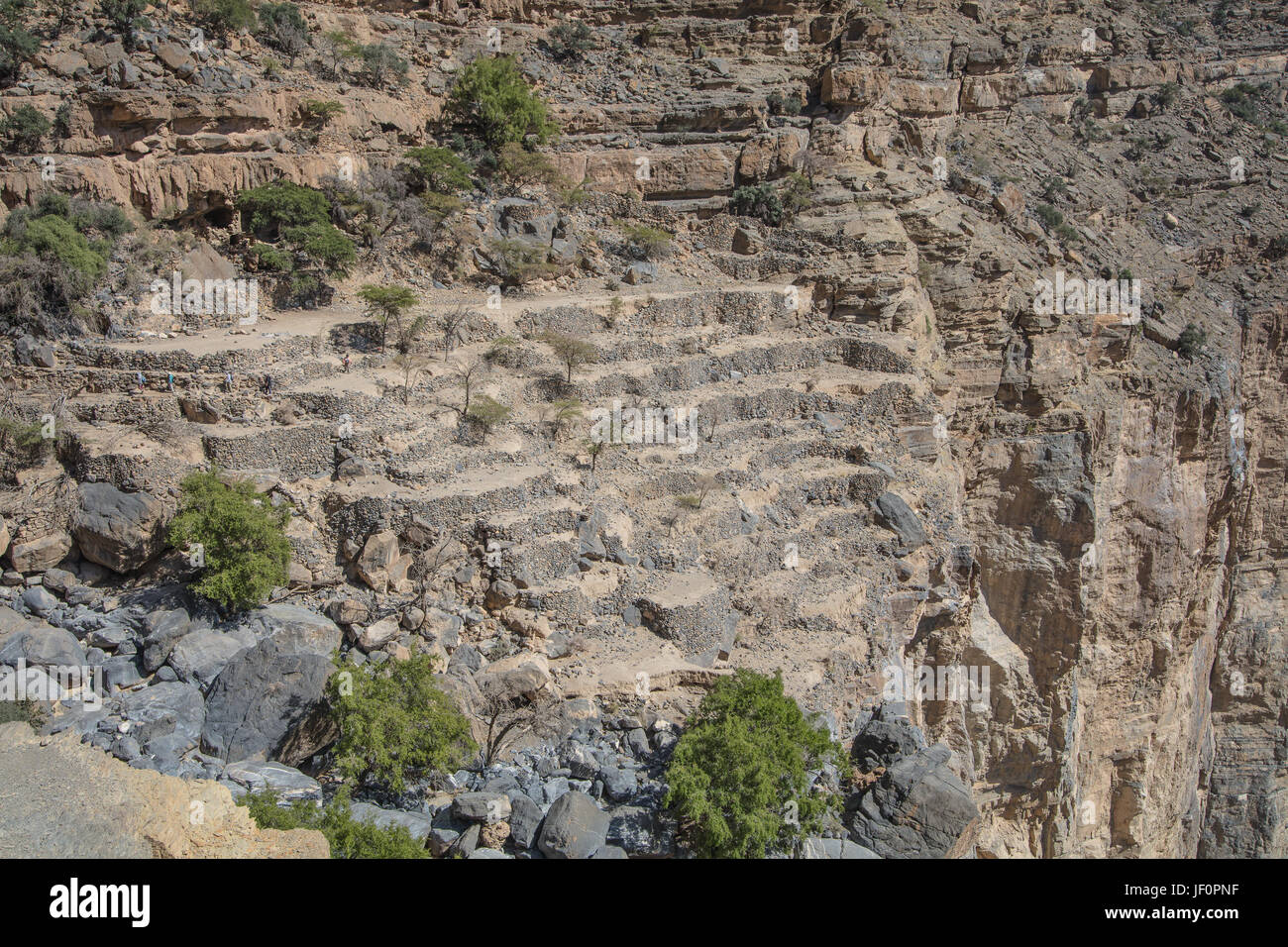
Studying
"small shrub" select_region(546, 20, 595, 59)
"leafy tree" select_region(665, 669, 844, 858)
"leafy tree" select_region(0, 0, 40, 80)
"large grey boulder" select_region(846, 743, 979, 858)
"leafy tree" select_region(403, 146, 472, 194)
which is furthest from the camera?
"small shrub" select_region(546, 20, 595, 59)

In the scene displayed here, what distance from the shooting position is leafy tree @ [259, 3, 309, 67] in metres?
25.9

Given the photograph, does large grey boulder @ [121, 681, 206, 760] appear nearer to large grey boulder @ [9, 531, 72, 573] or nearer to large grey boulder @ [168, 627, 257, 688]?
large grey boulder @ [168, 627, 257, 688]

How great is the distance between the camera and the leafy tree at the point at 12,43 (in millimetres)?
21531

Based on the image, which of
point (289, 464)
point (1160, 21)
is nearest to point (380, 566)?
point (289, 464)

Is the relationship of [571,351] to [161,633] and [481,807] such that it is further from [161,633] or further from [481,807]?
[481,807]

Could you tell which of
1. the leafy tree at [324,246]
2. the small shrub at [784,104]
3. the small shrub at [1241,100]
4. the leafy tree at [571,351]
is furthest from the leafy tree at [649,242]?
the small shrub at [1241,100]

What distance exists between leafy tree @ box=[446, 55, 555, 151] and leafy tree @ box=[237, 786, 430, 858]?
67.3 feet

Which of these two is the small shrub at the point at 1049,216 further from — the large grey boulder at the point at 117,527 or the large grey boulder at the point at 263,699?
the large grey boulder at the point at 117,527

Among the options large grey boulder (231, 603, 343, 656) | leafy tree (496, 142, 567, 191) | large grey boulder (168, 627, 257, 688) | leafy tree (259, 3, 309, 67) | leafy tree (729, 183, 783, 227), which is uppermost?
leafy tree (259, 3, 309, 67)

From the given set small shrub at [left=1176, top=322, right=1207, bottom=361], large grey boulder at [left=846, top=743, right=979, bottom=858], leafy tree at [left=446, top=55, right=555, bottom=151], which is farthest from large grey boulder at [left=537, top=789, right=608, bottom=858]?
small shrub at [left=1176, top=322, right=1207, bottom=361]

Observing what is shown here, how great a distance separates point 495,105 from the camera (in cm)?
2702

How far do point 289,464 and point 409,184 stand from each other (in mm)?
10833

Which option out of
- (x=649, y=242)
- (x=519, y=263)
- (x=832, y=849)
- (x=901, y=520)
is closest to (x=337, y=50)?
(x=519, y=263)

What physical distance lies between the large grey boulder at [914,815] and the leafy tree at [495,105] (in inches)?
824
